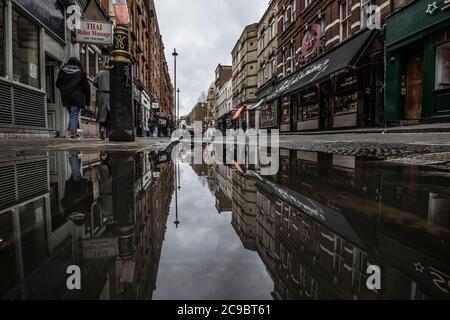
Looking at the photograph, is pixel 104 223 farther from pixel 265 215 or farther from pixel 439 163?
pixel 439 163

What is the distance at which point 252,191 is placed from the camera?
79.3 inches

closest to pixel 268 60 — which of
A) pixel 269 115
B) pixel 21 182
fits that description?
pixel 269 115

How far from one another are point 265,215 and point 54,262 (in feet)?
2.86

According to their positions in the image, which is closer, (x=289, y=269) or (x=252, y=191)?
(x=289, y=269)

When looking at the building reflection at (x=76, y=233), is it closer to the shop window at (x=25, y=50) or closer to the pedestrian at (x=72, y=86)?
the pedestrian at (x=72, y=86)

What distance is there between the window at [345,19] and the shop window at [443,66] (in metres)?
5.93

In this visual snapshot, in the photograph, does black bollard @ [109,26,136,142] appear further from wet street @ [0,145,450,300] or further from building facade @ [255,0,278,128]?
building facade @ [255,0,278,128]

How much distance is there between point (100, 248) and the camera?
0.94m

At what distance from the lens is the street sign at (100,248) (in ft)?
2.92

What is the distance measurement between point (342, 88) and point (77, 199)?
55.1ft

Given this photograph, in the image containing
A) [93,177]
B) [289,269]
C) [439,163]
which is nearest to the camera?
[289,269]

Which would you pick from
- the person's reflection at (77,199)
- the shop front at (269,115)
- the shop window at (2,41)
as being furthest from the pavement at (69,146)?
the shop front at (269,115)

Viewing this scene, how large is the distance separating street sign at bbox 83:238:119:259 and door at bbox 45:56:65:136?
37.4 feet
